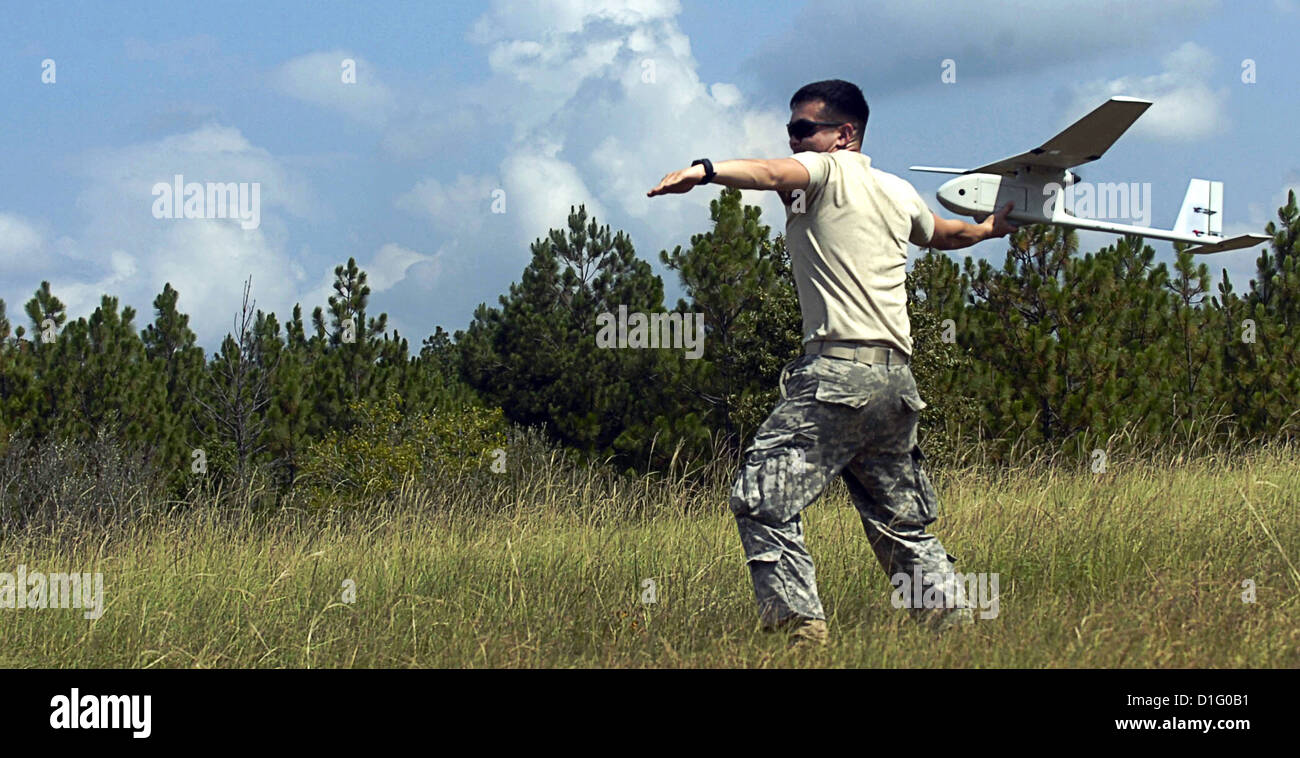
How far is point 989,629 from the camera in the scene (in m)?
4.11

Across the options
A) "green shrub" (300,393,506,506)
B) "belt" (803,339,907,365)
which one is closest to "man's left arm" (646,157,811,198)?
"belt" (803,339,907,365)

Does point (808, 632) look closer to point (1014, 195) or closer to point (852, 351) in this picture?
point (852, 351)

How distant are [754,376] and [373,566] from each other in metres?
16.9

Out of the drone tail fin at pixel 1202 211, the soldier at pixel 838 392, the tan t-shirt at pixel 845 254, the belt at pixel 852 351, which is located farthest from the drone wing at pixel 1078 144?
the drone tail fin at pixel 1202 211

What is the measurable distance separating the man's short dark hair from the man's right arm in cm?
51

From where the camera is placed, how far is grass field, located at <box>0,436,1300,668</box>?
4.00 m

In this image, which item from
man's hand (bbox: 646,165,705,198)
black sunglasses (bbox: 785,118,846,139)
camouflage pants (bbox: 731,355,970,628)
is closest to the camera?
man's hand (bbox: 646,165,705,198)

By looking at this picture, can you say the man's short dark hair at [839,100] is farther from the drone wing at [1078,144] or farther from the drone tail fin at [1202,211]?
the drone tail fin at [1202,211]

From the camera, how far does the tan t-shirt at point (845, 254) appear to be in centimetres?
403

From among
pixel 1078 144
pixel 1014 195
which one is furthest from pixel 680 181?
pixel 1078 144

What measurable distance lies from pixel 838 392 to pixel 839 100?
104 cm

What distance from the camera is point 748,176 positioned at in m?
3.70

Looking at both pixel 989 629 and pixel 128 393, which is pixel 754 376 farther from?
pixel 989 629

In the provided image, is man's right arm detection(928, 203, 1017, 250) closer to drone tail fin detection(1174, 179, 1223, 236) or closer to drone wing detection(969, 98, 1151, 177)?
drone wing detection(969, 98, 1151, 177)
